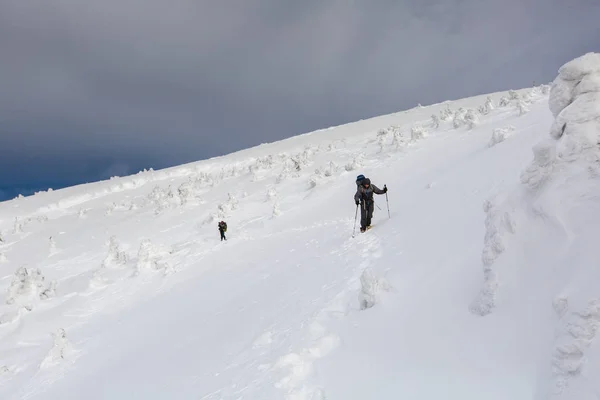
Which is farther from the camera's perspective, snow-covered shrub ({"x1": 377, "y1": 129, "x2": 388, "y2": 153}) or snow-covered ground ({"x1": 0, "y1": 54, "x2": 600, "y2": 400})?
snow-covered shrub ({"x1": 377, "y1": 129, "x2": 388, "y2": 153})

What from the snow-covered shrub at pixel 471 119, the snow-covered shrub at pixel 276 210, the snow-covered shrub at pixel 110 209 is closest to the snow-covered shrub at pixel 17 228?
the snow-covered shrub at pixel 110 209

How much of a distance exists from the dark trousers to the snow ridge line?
338cm

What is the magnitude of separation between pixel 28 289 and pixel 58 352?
5.84 m

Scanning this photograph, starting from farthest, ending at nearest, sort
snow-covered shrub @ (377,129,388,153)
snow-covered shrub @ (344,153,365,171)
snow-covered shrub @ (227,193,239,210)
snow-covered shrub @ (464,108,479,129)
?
snow-covered shrub @ (377,129,388,153), snow-covered shrub @ (344,153,365,171), snow-covered shrub @ (227,193,239,210), snow-covered shrub @ (464,108,479,129)

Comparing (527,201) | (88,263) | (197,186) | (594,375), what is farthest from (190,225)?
(594,375)

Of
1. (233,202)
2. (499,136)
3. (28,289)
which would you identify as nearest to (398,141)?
(499,136)

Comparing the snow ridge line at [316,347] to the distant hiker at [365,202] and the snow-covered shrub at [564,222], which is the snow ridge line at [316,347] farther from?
the distant hiker at [365,202]

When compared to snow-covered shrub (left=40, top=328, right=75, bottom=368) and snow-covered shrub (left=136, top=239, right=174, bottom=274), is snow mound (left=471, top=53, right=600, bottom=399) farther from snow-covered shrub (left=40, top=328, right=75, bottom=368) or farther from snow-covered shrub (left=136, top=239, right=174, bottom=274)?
snow-covered shrub (left=136, top=239, right=174, bottom=274)

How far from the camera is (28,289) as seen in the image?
51.6 ft

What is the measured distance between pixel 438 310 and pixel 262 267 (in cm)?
757

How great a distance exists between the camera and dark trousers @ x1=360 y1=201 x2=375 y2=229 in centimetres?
1187

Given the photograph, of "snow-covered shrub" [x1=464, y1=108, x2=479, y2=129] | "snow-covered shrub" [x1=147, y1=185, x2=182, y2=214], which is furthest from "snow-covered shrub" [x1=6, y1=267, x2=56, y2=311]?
"snow-covered shrub" [x1=464, y1=108, x2=479, y2=129]

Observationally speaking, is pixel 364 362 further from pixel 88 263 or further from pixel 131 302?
pixel 88 263

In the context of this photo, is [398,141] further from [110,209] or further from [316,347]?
[110,209]
